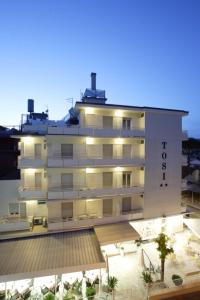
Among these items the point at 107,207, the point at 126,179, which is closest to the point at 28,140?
the point at 107,207

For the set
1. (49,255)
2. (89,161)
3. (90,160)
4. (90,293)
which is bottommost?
(90,293)

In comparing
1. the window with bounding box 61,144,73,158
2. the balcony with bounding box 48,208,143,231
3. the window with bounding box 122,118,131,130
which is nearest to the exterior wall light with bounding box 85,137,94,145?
the window with bounding box 61,144,73,158

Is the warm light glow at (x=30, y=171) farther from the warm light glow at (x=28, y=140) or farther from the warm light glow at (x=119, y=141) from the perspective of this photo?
the warm light glow at (x=119, y=141)

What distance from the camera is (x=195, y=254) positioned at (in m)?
19.9

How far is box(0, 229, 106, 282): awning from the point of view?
13.9m

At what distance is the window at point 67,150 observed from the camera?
21028mm

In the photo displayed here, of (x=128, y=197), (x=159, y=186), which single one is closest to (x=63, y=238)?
(x=128, y=197)

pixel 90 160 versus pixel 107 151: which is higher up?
pixel 107 151

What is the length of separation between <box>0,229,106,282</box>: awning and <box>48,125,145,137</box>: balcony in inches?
382

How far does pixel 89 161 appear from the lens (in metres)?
20.7

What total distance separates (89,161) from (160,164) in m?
8.55

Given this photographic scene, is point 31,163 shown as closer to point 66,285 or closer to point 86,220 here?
point 86,220

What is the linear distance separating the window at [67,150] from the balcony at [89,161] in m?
0.43

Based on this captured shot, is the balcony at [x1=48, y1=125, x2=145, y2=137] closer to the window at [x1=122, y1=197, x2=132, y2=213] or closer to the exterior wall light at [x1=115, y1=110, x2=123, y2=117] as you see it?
the exterior wall light at [x1=115, y1=110, x2=123, y2=117]
